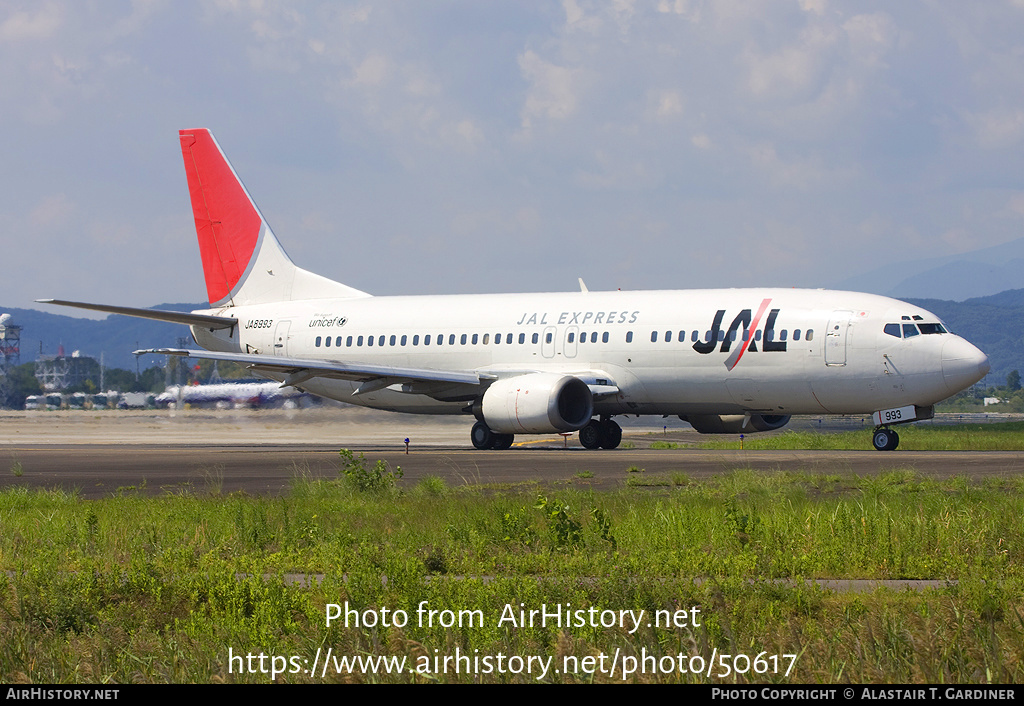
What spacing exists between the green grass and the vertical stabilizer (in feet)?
79.6

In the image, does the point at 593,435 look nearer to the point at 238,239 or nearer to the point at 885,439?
the point at 885,439

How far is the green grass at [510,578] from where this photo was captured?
7.52 meters

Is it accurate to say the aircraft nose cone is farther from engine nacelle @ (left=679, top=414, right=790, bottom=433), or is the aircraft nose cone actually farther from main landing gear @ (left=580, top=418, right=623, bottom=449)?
main landing gear @ (left=580, top=418, right=623, bottom=449)

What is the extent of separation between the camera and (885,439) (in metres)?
30.2

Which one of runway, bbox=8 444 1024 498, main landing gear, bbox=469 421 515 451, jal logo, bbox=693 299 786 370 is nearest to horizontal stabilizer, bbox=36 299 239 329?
runway, bbox=8 444 1024 498

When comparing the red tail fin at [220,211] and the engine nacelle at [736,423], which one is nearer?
the engine nacelle at [736,423]

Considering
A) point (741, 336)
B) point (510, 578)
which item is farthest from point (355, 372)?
point (510, 578)

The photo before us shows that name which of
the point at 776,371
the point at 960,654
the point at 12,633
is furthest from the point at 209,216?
the point at 960,654

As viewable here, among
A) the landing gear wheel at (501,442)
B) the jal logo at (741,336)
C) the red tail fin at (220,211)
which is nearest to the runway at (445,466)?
the landing gear wheel at (501,442)

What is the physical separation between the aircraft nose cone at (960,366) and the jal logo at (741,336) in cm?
378

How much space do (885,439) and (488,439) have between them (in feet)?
35.3

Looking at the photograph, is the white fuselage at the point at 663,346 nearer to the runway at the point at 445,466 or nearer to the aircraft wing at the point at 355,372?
the aircraft wing at the point at 355,372
